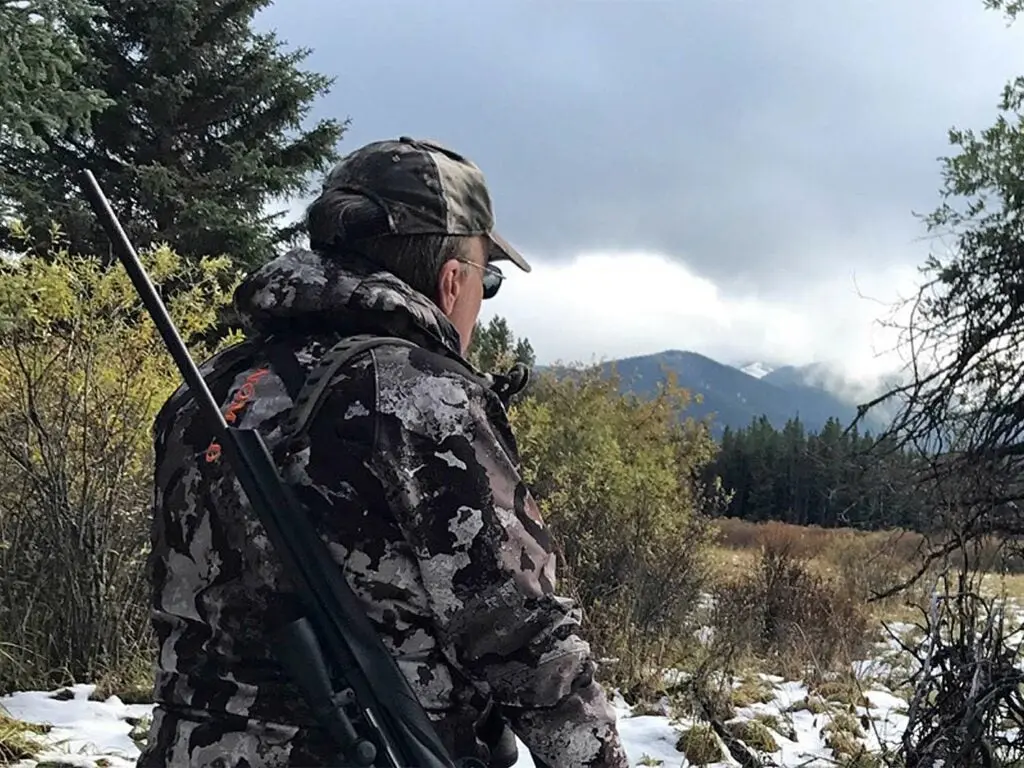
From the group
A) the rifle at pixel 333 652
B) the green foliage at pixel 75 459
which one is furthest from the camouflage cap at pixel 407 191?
the green foliage at pixel 75 459

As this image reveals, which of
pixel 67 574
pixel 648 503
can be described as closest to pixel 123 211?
pixel 648 503

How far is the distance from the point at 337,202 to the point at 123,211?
50.6 feet

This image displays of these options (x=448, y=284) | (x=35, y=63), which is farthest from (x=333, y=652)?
(x=35, y=63)

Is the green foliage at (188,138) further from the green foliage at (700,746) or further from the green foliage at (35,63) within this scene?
the green foliage at (700,746)

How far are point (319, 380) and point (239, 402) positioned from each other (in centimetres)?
17

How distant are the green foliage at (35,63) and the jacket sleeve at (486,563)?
232 inches

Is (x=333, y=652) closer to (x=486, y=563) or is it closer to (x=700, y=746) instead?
(x=486, y=563)

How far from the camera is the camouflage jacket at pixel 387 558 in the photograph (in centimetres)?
147

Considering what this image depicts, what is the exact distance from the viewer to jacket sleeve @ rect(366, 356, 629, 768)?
1.46m

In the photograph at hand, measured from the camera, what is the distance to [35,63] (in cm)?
659

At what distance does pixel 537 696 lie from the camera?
1.51m

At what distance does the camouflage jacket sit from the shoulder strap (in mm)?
13

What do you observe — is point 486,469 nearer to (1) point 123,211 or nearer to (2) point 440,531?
(2) point 440,531

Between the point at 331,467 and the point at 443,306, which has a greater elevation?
the point at 443,306
